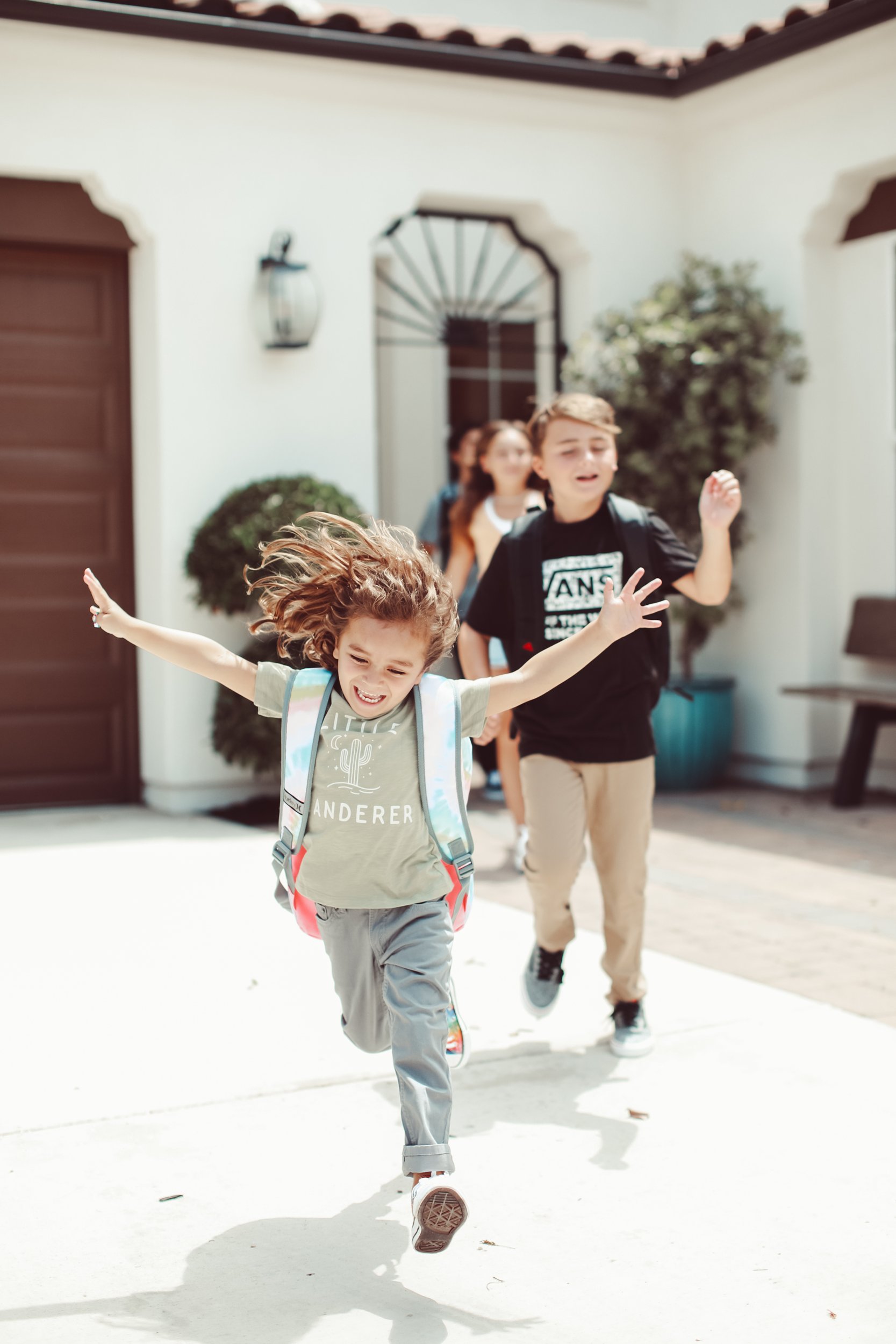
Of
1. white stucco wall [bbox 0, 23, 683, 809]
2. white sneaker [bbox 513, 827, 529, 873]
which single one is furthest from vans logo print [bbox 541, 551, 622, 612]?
white stucco wall [bbox 0, 23, 683, 809]

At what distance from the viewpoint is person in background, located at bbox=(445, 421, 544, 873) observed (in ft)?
20.7

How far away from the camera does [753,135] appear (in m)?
8.55

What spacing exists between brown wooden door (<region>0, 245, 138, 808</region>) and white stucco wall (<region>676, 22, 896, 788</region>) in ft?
12.0

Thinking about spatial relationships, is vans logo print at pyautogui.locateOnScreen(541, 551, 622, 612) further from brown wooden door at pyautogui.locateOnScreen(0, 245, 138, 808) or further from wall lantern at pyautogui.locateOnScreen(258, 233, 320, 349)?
brown wooden door at pyautogui.locateOnScreen(0, 245, 138, 808)

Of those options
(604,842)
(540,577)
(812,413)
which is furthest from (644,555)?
(812,413)

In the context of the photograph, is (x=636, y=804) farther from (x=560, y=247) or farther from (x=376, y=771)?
(x=560, y=247)

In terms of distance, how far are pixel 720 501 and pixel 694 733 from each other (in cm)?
483

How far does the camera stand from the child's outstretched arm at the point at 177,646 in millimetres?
2898

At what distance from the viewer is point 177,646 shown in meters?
2.92

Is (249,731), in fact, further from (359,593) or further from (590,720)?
(359,593)

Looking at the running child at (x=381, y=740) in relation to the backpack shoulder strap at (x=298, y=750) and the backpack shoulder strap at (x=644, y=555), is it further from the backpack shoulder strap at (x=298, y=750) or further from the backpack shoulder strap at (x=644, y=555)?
the backpack shoulder strap at (x=644, y=555)

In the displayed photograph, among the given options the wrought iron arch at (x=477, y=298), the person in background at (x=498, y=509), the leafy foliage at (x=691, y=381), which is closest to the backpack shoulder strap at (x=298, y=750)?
the person in background at (x=498, y=509)

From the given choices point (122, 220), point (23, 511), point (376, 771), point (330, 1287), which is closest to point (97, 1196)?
point (330, 1287)

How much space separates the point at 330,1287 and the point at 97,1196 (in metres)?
0.64
